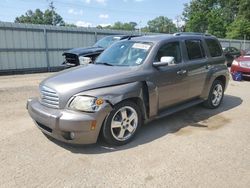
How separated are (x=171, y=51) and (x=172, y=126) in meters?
1.49

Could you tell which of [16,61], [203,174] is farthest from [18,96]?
[16,61]

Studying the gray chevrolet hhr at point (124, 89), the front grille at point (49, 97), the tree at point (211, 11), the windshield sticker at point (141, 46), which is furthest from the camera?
the tree at point (211, 11)

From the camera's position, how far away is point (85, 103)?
3.84 metres

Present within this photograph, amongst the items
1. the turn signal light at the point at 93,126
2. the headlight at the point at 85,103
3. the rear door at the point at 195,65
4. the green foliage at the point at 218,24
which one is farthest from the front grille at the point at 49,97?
the green foliage at the point at 218,24

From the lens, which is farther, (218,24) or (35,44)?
(218,24)

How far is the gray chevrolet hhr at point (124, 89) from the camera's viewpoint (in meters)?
3.87

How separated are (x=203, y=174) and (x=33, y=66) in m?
13.4

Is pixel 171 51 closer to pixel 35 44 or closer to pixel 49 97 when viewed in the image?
pixel 49 97

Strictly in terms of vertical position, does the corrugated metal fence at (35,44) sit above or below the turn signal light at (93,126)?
above

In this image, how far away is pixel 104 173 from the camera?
3.47m

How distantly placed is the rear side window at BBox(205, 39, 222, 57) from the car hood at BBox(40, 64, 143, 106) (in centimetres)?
258

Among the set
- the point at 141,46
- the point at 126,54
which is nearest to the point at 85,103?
the point at 126,54

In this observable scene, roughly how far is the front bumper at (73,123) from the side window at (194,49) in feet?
8.32

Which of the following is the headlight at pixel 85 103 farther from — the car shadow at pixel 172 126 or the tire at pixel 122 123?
the car shadow at pixel 172 126
